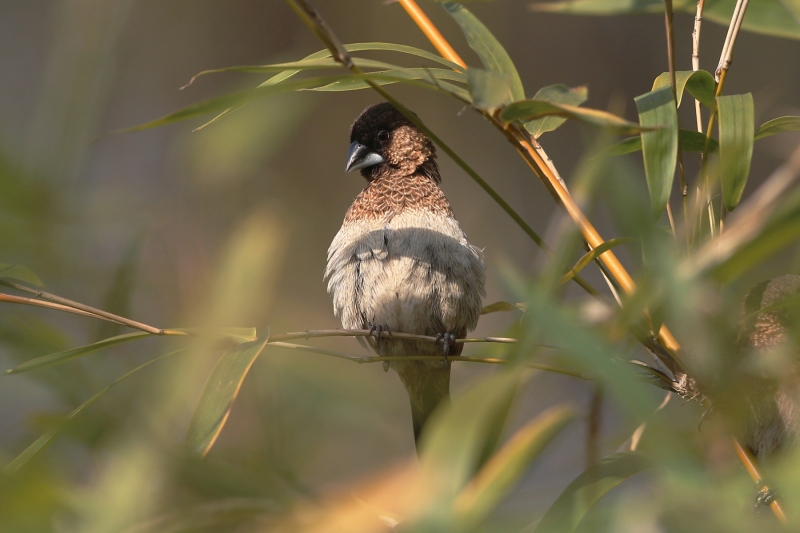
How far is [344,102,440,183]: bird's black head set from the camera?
2.63 meters

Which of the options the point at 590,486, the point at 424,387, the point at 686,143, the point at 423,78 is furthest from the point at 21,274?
the point at 424,387

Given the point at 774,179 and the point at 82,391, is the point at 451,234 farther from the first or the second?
the point at 82,391

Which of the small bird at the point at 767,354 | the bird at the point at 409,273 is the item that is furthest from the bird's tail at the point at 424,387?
the small bird at the point at 767,354

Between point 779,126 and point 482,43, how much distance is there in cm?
52

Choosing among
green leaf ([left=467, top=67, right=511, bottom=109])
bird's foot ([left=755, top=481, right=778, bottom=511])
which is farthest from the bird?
green leaf ([left=467, top=67, right=511, bottom=109])

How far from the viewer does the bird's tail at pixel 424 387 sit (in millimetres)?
2473

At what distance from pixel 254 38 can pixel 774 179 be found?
14.3 ft

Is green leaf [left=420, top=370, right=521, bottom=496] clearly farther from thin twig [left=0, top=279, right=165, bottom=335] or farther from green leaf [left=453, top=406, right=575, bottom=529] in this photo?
thin twig [left=0, top=279, right=165, bottom=335]

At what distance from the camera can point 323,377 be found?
99 centimetres

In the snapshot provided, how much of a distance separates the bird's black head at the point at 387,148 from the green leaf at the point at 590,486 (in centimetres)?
157

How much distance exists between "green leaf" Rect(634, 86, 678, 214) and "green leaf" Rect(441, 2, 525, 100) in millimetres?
218

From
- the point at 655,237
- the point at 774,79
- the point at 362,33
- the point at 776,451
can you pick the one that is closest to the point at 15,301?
the point at 655,237

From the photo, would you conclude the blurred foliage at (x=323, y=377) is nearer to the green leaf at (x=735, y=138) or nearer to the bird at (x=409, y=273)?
the green leaf at (x=735, y=138)

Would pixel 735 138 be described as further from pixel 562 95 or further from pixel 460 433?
pixel 460 433
